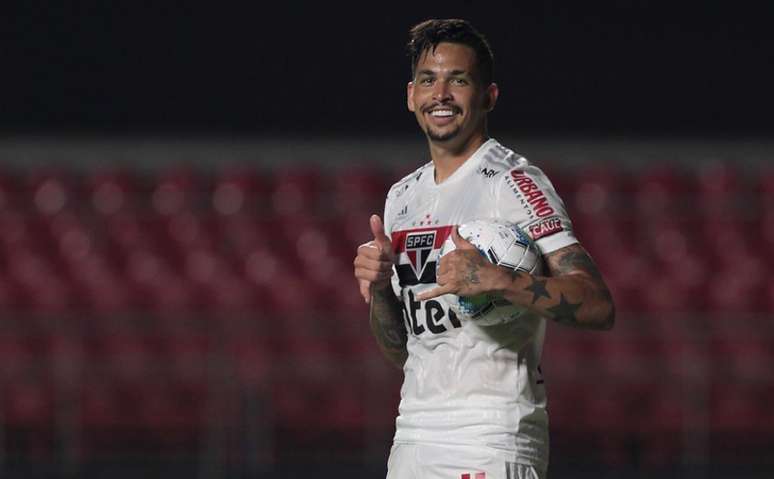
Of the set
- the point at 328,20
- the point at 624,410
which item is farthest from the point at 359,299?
the point at 328,20

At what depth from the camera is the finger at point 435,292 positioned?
2.80m

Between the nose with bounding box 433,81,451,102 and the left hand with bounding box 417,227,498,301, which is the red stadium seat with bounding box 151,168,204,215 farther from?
the left hand with bounding box 417,227,498,301

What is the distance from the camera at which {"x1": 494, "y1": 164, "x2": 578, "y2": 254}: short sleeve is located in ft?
9.68

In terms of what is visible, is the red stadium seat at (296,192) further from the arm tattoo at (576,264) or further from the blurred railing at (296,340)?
the arm tattoo at (576,264)

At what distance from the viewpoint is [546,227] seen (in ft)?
9.67

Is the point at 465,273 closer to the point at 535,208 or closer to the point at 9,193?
the point at 535,208

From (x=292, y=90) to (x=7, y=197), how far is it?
274 cm

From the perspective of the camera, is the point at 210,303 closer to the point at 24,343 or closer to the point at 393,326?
the point at 24,343

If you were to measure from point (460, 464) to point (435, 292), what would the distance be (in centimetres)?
43

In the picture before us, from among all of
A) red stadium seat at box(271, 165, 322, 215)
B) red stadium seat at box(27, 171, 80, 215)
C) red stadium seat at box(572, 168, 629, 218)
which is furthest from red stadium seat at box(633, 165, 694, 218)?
red stadium seat at box(27, 171, 80, 215)

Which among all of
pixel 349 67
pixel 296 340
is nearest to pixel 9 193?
pixel 296 340

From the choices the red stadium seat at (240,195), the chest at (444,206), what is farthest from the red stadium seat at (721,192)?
the chest at (444,206)

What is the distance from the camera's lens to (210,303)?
8.68m

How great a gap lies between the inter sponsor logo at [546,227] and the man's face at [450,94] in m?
0.35
